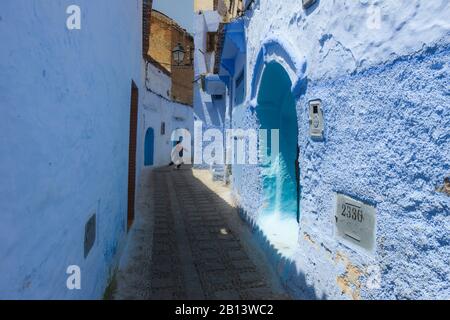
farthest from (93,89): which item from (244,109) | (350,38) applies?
(244,109)

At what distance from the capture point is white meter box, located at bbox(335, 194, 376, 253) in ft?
8.34

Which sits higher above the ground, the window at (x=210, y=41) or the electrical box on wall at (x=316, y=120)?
the window at (x=210, y=41)

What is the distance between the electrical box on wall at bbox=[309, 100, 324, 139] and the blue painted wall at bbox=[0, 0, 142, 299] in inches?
84.1

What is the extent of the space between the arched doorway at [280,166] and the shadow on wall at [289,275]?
528mm

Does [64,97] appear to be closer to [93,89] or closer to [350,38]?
[93,89]

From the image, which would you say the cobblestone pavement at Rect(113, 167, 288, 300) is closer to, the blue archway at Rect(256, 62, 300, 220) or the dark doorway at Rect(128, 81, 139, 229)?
the dark doorway at Rect(128, 81, 139, 229)

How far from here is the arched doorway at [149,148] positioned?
17531mm

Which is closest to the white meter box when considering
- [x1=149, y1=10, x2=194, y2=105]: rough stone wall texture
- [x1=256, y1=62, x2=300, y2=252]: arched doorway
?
[x1=256, y1=62, x2=300, y2=252]: arched doorway

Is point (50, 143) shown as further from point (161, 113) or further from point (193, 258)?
point (161, 113)

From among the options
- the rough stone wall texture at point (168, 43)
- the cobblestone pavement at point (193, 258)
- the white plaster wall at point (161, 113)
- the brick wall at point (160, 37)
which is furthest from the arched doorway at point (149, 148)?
the cobblestone pavement at point (193, 258)

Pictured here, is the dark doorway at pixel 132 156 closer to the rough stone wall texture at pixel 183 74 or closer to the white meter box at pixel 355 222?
the white meter box at pixel 355 222

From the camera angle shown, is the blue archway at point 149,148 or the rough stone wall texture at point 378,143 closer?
the rough stone wall texture at point 378,143

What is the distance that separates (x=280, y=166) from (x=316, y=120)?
224 cm

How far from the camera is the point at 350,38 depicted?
2.73 meters
